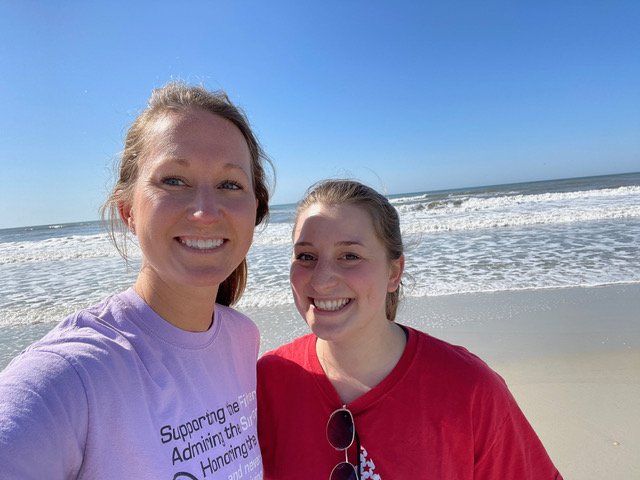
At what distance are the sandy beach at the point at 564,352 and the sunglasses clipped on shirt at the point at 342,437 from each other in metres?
2.29

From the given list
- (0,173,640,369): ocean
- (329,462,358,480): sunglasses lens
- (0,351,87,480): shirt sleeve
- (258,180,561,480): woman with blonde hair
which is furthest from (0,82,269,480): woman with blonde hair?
(0,173,640,369): ocean

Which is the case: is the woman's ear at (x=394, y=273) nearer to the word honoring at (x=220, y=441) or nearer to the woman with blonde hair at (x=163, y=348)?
the woman with blonde hair at (x=163, y=348)

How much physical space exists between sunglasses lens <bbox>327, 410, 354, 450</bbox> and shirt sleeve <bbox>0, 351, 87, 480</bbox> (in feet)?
2.78

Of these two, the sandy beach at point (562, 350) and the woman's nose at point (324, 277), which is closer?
the woman's nose at point (324, 277)

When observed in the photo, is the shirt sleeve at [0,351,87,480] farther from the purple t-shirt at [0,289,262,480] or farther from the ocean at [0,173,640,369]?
the ocean at [0,173,640,369]

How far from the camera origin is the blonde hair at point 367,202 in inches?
71.1

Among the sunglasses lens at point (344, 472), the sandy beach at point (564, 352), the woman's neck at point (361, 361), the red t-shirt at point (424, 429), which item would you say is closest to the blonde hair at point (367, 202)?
the woman's neck at point (361, 361)

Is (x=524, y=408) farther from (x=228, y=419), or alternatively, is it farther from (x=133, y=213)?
(x=133, y=213)

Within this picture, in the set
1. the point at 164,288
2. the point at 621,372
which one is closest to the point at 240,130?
the point at 164,288

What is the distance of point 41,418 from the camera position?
90cm

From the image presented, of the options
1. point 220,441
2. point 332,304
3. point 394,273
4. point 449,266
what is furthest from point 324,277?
point 449,266

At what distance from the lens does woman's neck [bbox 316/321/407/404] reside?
5.32 ft

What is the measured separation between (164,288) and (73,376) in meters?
0.49

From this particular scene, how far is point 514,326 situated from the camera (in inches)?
202
